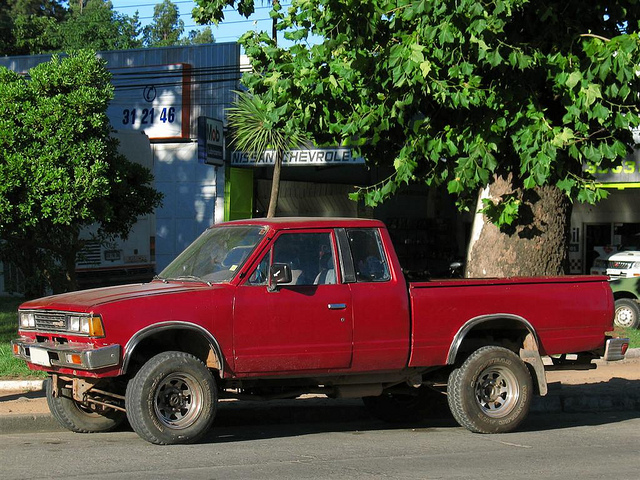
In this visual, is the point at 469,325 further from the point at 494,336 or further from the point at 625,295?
the point at 625,295

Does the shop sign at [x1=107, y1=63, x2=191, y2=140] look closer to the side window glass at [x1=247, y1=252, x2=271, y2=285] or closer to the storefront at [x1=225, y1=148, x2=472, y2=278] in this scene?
the storefront at [x1=225, y1=148, x2=472, y2=278]

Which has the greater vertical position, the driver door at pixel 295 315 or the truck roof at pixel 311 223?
the truck roof at pixel 311 223

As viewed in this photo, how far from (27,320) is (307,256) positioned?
2555mm

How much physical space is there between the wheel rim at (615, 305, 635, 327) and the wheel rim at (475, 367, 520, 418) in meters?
10.5

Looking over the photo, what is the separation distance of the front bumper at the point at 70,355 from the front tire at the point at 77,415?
45 centimetres

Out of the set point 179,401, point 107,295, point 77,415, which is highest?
point 107,295

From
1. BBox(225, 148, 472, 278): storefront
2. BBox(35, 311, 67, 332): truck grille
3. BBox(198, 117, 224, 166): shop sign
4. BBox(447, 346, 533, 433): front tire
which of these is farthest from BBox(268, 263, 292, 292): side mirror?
BBox(225, 148, 472, 278): storefront

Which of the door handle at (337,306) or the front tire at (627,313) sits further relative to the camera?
the front tire at (627,313)

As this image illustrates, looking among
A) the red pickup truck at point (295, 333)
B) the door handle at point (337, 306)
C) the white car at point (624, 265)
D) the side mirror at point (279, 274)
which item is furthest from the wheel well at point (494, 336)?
the white car at point (624, 265)

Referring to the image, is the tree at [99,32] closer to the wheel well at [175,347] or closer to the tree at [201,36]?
the tree at [201,36]

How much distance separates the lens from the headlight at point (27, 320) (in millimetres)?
8078

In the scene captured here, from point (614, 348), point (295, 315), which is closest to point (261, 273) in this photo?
point (295, 315)

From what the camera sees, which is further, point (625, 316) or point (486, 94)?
point (625, 316)

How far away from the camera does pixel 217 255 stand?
328 inches
